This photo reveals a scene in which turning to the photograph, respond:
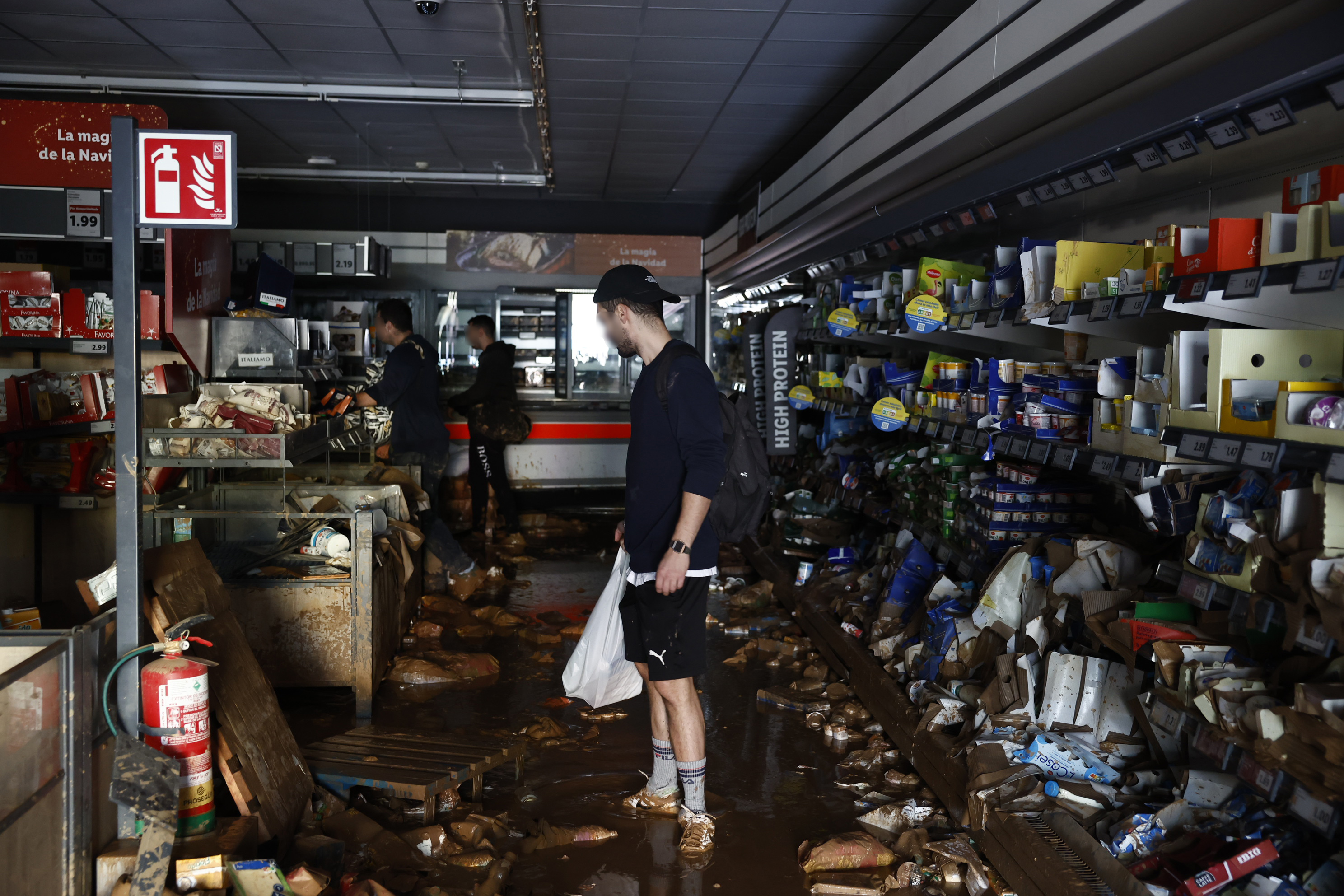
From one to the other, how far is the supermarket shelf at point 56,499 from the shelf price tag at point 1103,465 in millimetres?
4821

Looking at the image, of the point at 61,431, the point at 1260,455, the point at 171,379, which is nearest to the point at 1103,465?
the point at 1260,455

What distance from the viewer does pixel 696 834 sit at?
2.97m

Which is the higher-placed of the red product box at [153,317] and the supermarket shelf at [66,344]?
the red product box at [153,317]

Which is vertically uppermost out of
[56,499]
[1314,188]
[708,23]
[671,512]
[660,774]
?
[708,23]

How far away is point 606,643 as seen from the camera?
128 inches

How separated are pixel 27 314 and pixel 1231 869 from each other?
558 centimetres

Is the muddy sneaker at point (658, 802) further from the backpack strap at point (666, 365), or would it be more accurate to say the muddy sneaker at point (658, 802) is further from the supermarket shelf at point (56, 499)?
the supermarket shelf at point (56, 499)

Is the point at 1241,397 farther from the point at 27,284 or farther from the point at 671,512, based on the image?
the point at 27,284

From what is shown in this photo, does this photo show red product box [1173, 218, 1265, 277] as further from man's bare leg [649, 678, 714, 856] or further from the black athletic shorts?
man's bare leg [649, 678, 714, 856]

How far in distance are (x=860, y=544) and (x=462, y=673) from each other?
2552 mm

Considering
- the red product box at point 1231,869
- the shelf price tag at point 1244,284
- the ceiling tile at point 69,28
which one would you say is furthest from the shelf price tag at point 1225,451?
the ceiling tile at point 69,28

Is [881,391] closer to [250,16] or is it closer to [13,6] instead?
[250,16]

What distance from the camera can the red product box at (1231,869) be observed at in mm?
2107

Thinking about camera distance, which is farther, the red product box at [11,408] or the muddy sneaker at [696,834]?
the red product box at [11,408]
